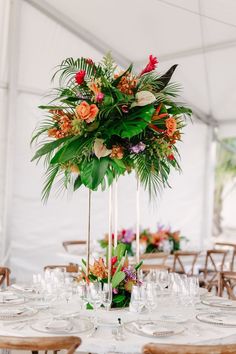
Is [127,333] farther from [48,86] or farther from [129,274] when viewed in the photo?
[48,86]

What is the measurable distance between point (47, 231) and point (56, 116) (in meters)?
4.44

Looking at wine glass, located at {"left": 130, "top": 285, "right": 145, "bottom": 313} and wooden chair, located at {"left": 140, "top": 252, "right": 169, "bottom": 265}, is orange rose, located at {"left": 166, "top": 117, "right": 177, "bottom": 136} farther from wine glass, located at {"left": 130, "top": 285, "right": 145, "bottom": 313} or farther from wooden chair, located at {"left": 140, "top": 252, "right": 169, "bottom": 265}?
wooden chair, located at {"left": 140, "top": 252, "right": 169, "bottom": 265}

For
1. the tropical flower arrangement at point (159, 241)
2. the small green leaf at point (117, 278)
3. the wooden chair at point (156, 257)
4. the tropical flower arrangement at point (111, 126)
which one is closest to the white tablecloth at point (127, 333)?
the small green leaf at point (117, 278)

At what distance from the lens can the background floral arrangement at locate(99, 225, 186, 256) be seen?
5410mm

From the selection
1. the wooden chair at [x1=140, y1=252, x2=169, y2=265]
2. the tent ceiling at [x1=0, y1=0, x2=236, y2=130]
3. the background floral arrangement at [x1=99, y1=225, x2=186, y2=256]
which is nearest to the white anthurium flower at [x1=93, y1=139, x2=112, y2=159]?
the wooden chair at [x1=140, y1=252, x2=169, y2=265]

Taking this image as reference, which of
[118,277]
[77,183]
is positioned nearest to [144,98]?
[77,183]

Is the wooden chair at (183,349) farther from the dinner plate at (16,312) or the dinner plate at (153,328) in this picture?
the dinner plate at (16,312)

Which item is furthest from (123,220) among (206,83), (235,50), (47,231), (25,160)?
(235,50)

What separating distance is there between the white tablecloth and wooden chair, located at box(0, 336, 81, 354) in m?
0.22

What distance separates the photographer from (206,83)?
7293 millimetres

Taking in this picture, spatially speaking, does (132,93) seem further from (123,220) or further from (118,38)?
(123,220)

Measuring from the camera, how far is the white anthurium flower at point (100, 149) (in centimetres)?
259

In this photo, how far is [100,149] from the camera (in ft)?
8.52

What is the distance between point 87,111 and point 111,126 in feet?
0.50
